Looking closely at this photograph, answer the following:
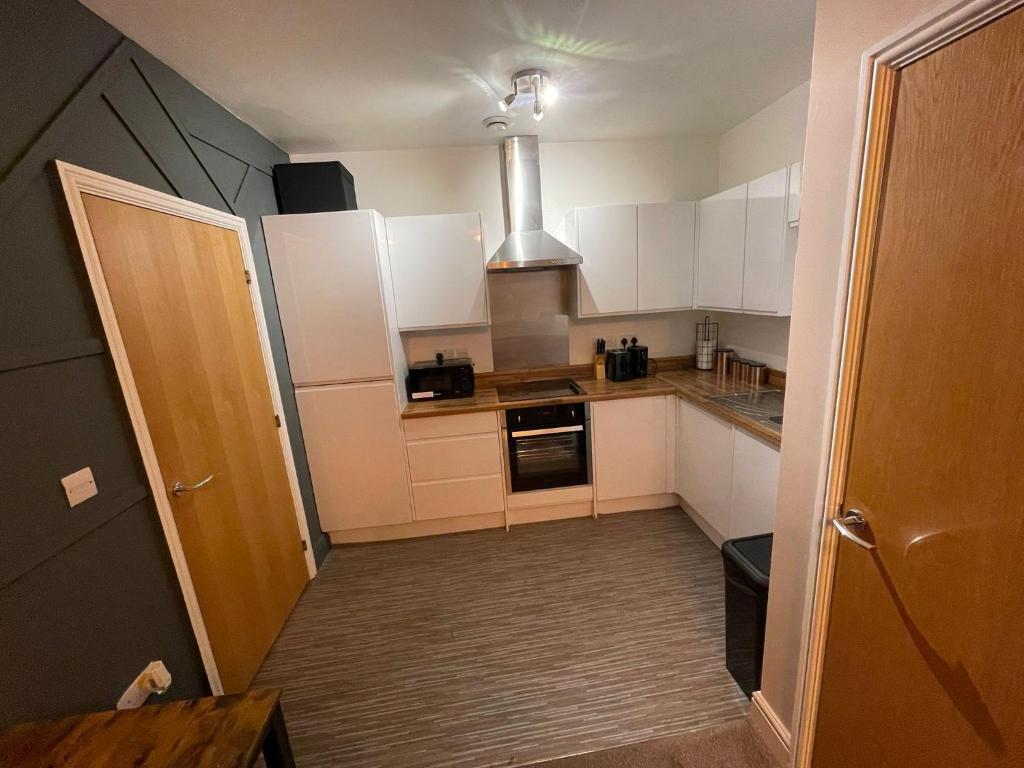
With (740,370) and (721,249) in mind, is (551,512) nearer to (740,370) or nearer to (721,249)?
(740,370)

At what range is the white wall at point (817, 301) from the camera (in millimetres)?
873

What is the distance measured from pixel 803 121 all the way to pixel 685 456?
6.71 feet

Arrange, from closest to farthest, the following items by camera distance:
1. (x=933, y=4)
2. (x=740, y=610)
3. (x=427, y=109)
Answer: (x=933, y=4)
(x=740, y=610)
(x=427, y=109)

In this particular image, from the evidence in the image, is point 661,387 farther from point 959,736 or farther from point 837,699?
point 959,736

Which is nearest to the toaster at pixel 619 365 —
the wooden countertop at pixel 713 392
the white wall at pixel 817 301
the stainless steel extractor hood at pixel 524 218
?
the wooden countertop at pixel 713 392

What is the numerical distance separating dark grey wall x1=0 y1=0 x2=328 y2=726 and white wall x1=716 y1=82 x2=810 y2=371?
307 cm

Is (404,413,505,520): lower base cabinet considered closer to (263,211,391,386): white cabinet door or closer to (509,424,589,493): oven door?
(509,424,589,493): oven door

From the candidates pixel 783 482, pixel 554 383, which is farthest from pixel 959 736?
pixel 554 383

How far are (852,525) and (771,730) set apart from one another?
0.96m

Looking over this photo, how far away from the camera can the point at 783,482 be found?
1232mm

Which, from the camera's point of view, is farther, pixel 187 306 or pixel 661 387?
pixel 661 387

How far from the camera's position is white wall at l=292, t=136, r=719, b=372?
9.25ft

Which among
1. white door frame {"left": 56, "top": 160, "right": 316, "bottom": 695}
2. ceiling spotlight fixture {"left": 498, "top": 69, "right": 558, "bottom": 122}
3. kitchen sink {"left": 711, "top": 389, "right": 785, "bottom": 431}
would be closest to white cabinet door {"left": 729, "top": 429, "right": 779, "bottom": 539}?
kitchen sink {"left": 711, "top": 389, "right": 785, "bottom": 431}

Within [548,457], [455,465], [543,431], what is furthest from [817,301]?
[455,465]
